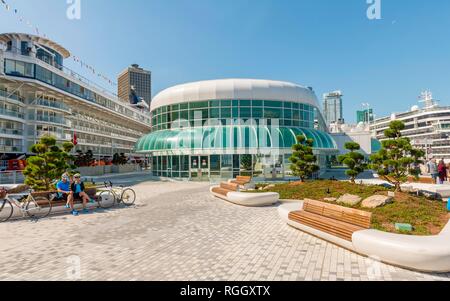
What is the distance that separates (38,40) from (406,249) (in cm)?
7410

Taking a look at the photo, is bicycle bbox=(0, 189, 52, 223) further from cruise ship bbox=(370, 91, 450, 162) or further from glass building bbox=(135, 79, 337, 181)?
cruise ship bbox=(370, 91, 450, 162)

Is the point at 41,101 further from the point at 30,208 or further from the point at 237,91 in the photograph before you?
the point at 30,208

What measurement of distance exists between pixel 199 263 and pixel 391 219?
665 cm

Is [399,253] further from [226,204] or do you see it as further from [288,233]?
[226,204]

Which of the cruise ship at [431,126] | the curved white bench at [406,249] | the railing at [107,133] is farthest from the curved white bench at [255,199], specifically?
the cruise ship at [431,126]

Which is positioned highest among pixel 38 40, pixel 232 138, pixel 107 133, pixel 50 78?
pixel 38 40

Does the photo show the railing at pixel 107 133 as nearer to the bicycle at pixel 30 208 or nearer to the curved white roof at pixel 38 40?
the curved white roof at pixel 38 40

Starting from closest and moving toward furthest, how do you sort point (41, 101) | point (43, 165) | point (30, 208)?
point (30, 208) → point (43, 165) → point (41, 101)

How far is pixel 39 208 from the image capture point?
11578mm

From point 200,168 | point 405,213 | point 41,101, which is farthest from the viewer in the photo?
point 41,101

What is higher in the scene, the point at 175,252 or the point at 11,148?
the point at 11,148

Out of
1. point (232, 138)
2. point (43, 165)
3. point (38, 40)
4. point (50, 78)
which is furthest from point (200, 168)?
point (38, 40)

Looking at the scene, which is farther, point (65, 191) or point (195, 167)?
point (195, 167)
